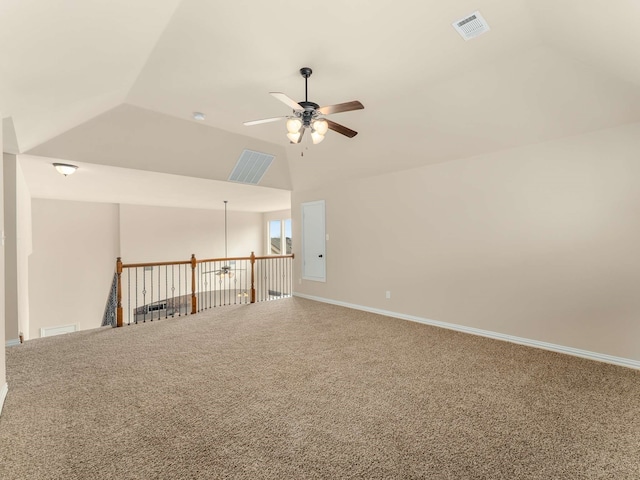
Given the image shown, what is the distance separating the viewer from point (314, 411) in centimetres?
238

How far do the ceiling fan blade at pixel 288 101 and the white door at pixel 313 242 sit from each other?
369cm

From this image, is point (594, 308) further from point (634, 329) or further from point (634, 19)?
point (634, 19)

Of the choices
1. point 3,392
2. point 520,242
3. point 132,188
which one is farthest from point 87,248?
point 520,242

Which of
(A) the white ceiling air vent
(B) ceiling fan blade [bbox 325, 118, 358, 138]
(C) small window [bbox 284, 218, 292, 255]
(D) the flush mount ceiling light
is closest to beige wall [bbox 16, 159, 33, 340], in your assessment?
(D) the flush mount ceiling light

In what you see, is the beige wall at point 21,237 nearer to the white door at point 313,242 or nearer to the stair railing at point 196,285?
the stair railing at point 196,285

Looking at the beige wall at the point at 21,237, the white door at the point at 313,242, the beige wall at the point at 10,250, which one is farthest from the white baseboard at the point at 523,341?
the beige wall at the point at 21,237

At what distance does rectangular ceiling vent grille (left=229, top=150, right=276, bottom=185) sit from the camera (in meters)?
5.56

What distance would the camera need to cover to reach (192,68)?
3115mm

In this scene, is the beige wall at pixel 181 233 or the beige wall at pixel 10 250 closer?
the beige wall at pixel 10 250

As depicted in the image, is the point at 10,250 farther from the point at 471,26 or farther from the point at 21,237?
the point at 471,26

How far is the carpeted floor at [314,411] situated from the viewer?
1819 mm

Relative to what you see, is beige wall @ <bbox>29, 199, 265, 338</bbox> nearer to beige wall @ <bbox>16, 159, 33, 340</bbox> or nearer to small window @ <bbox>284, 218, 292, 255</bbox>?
beige wall @ <bbox>16, 159, 33, 340</bbox>

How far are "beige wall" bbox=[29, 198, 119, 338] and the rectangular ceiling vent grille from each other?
4566mm

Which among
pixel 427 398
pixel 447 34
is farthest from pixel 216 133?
pixel 427 398
